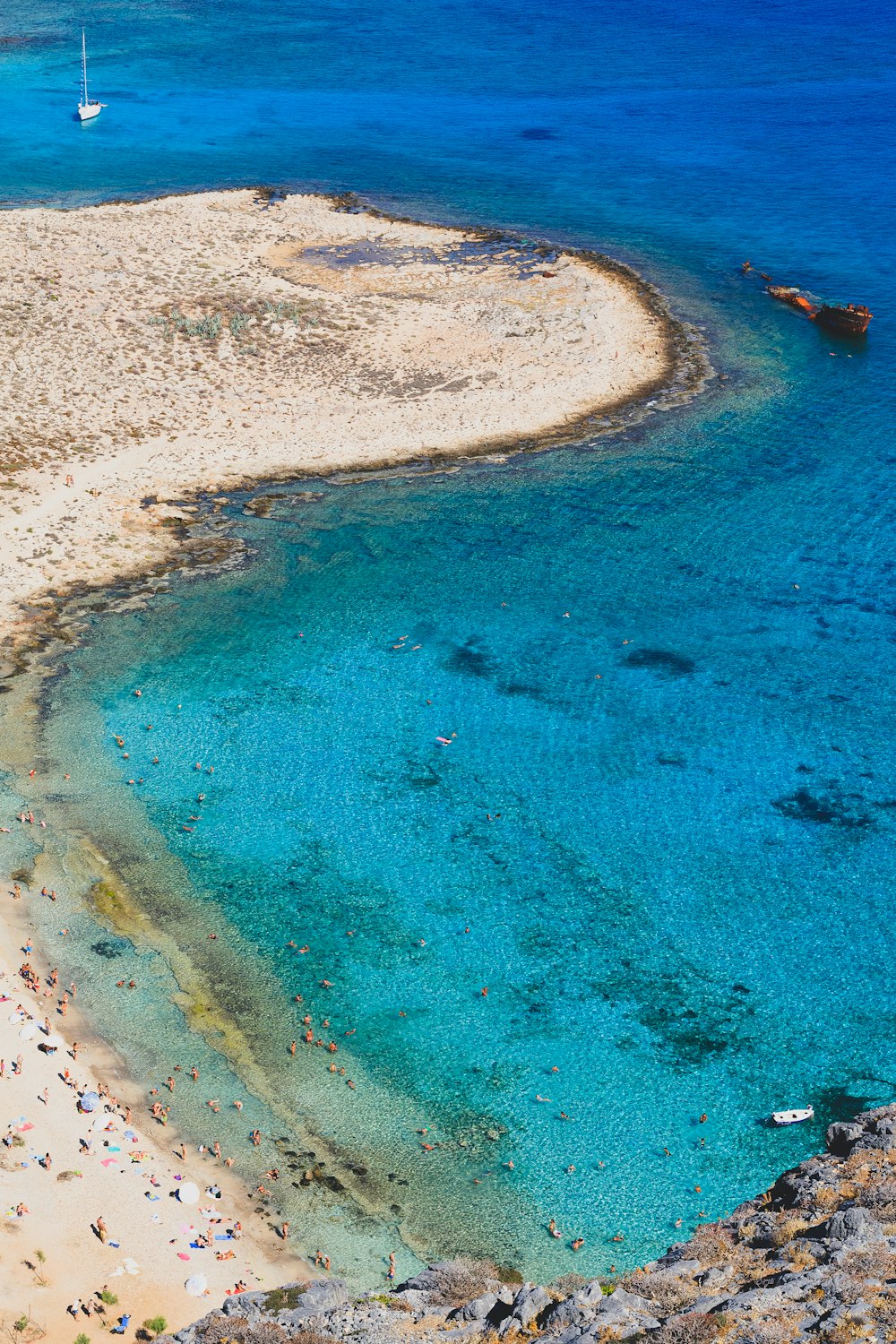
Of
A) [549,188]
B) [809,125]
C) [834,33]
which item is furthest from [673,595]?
[834,33]

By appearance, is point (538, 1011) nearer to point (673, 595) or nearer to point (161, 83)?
point (673, 595)

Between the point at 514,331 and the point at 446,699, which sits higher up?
the point at 514,331

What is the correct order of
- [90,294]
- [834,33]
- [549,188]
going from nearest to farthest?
[90,294]
[549,188]
[834,33]

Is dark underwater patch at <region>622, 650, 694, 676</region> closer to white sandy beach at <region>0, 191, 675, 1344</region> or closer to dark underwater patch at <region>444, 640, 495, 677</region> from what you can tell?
dark underwater patch at <region>444, 640, 495, 677</region>

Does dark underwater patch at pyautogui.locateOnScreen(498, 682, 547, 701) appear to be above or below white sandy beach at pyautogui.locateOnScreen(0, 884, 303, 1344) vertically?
above

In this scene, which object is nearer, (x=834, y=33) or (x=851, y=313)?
(x=851, y=313)

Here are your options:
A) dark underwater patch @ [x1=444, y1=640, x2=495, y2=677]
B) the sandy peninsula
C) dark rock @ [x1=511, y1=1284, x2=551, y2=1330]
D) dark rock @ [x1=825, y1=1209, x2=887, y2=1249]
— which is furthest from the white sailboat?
dark rock @ [x1=825, y1=1209, x2=887, y2=1249]
